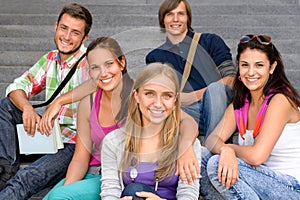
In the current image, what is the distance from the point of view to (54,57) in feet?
11.9

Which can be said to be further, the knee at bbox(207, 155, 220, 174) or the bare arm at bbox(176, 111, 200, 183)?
the knee at bbox(207, 155, 220, 174)

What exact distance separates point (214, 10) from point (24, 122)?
3.17 metres

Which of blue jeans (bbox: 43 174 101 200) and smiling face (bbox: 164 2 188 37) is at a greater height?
smiling face (bbox: 164 2 188 37)

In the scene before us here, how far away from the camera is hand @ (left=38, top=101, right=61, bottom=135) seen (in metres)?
3.32

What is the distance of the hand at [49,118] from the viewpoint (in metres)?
3.32

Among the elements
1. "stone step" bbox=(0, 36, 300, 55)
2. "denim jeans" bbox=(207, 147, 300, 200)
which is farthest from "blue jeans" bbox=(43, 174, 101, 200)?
"stone step" bbox=(0, 36, 300, 55)

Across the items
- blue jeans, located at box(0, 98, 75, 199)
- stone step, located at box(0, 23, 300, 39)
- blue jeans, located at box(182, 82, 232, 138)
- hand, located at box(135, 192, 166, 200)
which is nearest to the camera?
hand, located at box(135, 192, 166, 200)

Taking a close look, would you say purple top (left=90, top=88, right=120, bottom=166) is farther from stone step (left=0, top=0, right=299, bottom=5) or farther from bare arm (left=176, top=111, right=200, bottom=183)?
stone step (left=0, top=0, right=299, bottom=5)

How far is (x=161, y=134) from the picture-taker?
2.89 m

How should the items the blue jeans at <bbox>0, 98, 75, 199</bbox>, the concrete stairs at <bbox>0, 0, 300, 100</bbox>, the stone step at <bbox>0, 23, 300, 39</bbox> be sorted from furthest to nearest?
the stone step at <bbox>0, 23, 300, 39</bbox> → the concrete stairs at <bbox>0, 0, 300, 100</bbox> → the blue jeans at <bbox>0, 98, 75, 199</bbox>

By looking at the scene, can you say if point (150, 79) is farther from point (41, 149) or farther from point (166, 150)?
point (41, 149)

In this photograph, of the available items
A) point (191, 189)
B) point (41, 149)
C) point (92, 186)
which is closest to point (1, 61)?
point (41, 149)

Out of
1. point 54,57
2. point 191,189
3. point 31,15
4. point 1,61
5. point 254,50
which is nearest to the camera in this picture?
point 191,189

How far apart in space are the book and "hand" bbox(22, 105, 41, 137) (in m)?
0.03
